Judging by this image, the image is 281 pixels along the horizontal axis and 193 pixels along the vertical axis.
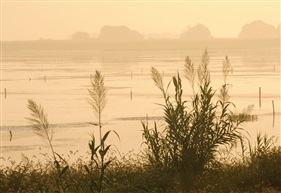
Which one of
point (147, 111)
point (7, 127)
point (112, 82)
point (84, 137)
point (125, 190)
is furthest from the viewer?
point (112, 82)

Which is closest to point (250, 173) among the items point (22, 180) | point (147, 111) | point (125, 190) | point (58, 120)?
point (125, 190)

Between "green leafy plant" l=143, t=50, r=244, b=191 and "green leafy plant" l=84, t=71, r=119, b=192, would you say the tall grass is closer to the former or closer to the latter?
"green leafy plant" l=84, t=71, r=119, b=192

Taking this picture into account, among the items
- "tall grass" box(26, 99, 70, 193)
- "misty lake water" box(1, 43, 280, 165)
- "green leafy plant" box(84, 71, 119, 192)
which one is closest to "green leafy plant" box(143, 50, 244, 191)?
"misty lake water" box(1, 43, 280, 165)

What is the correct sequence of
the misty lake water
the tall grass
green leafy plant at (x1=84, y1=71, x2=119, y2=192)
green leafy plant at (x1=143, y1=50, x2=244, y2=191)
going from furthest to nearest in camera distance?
the misty lake water
green leafy plant at (x1=143, y1=50, x2=244, y2=191)
the tall grass
green leafy plant at (x1=84, y1=71, x2=119, y2=192)

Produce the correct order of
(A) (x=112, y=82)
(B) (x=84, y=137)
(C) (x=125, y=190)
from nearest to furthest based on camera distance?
1. (C) (x=125, y=190)
2. (B) (x=84, y=137)
3. (A) (x=112, y=82)

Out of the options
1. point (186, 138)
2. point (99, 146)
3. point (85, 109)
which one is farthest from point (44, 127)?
point (85, 109)

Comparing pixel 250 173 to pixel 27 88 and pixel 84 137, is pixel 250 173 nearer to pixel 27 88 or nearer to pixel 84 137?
pixel 84 137

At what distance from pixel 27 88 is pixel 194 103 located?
82557 millimetres

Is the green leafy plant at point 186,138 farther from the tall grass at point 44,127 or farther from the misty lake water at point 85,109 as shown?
the tall grass at point 44,127

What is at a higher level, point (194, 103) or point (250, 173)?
point (194, 103)

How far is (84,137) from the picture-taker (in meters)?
44.3

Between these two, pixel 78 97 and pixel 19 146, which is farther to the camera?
pixel 78 97

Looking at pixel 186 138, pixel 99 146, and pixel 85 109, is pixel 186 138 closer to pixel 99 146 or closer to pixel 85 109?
pixel 99 146

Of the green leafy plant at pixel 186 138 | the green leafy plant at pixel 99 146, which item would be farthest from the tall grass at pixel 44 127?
the green leafy plant at pixel 186 138
